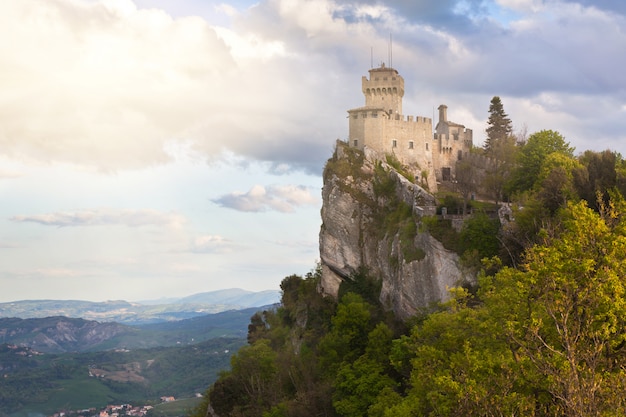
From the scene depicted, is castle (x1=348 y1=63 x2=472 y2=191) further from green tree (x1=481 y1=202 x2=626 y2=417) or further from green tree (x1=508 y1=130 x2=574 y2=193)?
green tree (x1=481 y1=202 x2=626 y2=417)

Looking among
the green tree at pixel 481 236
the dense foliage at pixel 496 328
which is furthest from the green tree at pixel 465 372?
the green tree at pixel 481 236

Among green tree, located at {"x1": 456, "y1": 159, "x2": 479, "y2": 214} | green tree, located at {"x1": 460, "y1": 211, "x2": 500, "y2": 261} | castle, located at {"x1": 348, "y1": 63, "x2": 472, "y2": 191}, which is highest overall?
castle, located at {"x1": 348, "y1": 63, "x2": 472, "y2": 191}

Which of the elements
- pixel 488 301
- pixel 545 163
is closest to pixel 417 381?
pixel 488 301

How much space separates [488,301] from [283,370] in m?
46.6

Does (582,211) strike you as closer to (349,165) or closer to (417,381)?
(417,381)

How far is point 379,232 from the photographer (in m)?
80.6

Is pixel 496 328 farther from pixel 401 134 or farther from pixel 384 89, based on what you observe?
pixel 384 89

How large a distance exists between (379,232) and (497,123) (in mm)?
33671

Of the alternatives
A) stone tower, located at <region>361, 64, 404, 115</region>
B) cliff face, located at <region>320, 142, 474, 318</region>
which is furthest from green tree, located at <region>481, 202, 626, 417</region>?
stone tower, located at <region>361, 64, 404, 115</region>

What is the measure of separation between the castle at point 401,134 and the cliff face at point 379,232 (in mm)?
Result: 3435

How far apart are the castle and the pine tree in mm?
5684

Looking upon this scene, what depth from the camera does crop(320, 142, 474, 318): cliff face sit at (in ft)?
223

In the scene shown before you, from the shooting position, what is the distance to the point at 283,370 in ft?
262

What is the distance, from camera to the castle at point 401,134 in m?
88.5
